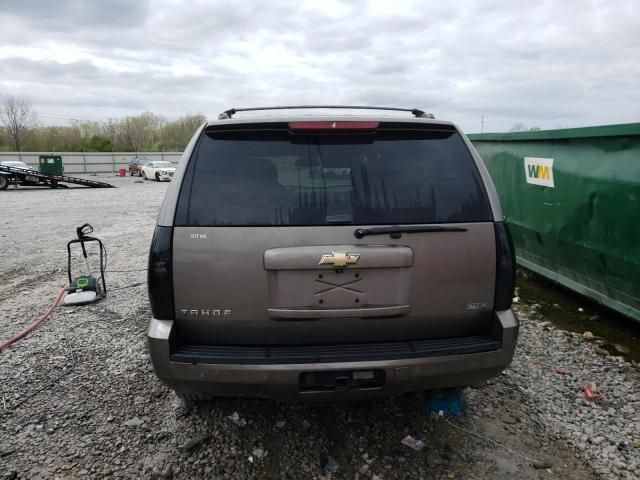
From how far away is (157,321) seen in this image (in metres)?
2.43

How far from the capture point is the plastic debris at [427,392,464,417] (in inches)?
126

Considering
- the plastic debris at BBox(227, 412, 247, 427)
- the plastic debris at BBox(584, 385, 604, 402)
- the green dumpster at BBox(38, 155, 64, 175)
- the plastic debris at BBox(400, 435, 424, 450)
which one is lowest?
the plastic debris at BBox(584, 385, 604, 402)

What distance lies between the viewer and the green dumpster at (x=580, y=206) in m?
4.43

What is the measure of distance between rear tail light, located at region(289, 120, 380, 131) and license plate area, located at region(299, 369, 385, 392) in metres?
1.29

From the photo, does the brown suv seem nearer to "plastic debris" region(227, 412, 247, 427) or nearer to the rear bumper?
the rear bumper

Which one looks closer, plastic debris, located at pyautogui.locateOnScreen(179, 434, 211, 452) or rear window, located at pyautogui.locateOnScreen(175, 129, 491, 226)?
rear window, located at pyautogui.locateOnScreen(175, 129, 491, 226)

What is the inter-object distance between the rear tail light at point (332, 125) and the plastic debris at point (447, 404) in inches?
77.4

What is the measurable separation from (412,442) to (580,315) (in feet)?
10.6

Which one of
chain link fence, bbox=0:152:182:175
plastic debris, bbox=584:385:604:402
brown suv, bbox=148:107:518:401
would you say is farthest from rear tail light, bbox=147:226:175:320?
chain link fence, bbox=0:152:182:175

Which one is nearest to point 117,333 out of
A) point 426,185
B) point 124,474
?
point 124,474

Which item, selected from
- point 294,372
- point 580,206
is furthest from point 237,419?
point 580,206

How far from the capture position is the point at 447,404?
324 cm

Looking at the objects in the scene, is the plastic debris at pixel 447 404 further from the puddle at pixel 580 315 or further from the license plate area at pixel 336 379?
the puddle at pixel 580 315

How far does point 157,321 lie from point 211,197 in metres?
0.70
